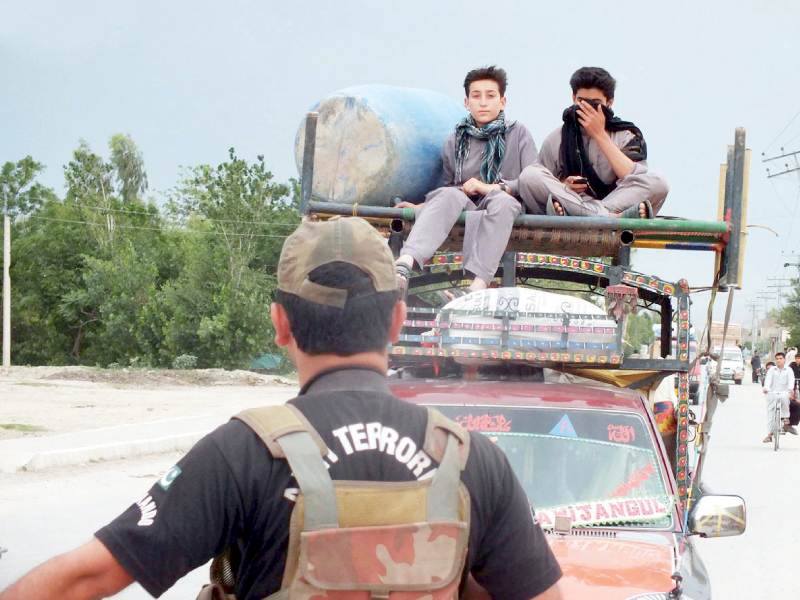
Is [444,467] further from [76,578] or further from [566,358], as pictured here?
[566,358]

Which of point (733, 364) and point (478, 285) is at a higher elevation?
point (478, 285)

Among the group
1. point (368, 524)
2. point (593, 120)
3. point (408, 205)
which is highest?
point (593, 120)

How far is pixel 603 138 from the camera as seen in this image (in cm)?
594

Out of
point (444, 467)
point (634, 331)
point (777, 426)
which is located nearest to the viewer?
point (444, 467)

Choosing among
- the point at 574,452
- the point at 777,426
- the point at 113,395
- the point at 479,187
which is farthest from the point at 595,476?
the point at 113,395

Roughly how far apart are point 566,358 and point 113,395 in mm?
24325

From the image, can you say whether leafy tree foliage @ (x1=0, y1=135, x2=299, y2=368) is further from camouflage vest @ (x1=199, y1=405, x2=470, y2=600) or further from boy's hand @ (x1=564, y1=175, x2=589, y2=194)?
camouflage vest @ (x1=199, y1=405, x2=470, y2=600)

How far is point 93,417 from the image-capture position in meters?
21.1

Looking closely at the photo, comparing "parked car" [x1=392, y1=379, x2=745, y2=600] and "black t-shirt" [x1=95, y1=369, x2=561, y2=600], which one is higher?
"black t-shirt" [x1=95, y1=369, x2=561, y2=600]

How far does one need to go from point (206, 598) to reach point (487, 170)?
14.3 ft

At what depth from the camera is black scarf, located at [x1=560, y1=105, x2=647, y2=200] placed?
19.9 ft

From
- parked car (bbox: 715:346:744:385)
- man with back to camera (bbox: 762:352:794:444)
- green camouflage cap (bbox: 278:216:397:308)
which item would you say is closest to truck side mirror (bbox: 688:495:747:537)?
green camouflage cap (bbox: 278:216:397:308)

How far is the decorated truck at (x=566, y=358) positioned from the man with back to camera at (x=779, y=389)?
13.1 meters

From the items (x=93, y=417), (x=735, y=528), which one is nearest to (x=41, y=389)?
(x=93, y=417)
